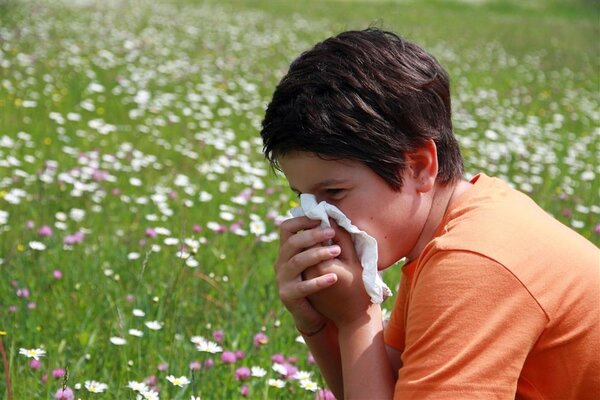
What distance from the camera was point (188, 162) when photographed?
16.4ft

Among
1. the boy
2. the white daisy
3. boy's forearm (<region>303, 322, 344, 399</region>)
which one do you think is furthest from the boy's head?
the white daisy

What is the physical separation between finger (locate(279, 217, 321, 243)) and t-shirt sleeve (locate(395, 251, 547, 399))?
32 cm

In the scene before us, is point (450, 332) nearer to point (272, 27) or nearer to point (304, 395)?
point (304, 395)

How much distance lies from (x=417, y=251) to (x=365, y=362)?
0.26 metres

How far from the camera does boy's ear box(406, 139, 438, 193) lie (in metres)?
1.83

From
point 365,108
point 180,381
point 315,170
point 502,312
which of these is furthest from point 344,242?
point 180,381

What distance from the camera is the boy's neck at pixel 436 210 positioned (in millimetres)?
1890

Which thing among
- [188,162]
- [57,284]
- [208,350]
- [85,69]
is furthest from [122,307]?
[85,69]

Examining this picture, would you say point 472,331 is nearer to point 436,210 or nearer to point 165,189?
point 436,210

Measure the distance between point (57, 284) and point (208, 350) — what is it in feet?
3.04

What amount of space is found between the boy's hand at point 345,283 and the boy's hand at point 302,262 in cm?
1

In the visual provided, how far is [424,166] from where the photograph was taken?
185cm

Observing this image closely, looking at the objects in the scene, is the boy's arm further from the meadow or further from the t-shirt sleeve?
the meadow

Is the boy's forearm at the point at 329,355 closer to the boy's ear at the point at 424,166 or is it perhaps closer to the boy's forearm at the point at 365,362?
the boy's forearm at the point at 365,362
